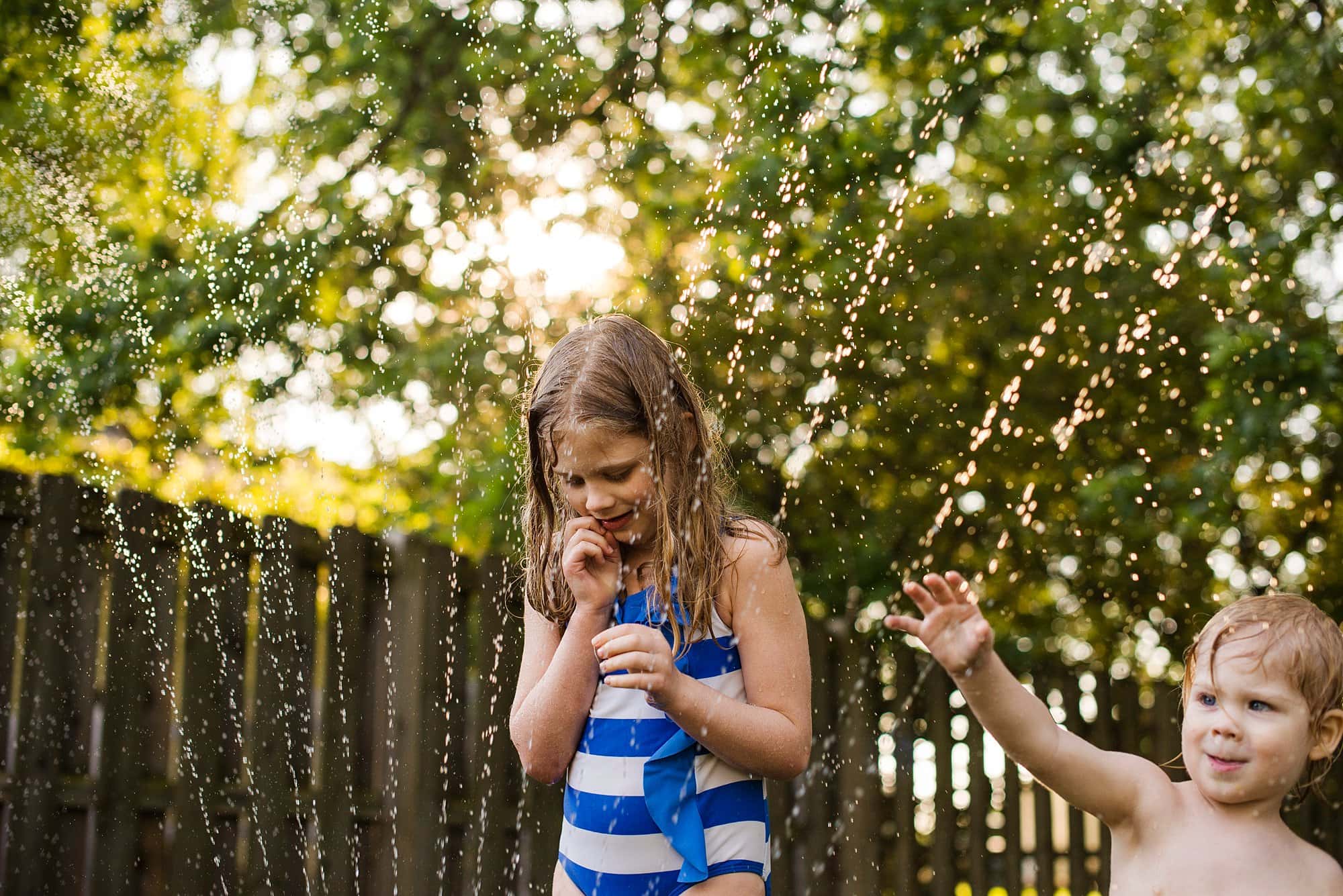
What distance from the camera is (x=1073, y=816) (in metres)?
5.83

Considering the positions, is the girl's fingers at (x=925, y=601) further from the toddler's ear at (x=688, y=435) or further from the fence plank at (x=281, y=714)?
the fence plank at (x=281, y=714)

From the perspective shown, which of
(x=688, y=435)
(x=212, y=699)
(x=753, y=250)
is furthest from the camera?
(x=753, y=250)

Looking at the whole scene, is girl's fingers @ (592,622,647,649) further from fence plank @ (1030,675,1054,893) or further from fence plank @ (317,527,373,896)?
fence plank @ (1030,675,1054,893)

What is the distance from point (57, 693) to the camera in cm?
313

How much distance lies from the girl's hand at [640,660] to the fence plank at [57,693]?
2096 millimetres

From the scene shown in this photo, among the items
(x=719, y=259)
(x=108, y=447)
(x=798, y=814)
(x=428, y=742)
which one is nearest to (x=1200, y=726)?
(x=428, y=742)

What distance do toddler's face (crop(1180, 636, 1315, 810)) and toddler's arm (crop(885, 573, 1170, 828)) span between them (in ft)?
0.30

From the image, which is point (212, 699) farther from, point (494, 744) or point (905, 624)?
point (905, 624)

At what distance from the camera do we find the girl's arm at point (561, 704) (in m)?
1.89

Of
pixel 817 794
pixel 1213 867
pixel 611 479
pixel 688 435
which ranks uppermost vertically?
pixel 688 435

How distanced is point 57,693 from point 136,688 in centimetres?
19

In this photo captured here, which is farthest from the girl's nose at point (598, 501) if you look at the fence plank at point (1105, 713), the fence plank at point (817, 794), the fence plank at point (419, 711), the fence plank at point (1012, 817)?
the fence plank at point (1105, 713)

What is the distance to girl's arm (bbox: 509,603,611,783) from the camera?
1892mm

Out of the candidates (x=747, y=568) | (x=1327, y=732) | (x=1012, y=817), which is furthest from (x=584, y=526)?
(x=1012, y=817)
